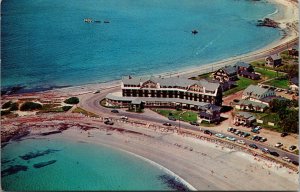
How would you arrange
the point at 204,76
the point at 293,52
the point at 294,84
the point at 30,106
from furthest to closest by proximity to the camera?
the point at 293,52, the point at 204,76, the point at 294,84, the point at 30,106

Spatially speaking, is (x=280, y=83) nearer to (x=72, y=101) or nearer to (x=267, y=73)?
(x=267, y=73)

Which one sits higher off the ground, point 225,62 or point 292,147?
point 225,62

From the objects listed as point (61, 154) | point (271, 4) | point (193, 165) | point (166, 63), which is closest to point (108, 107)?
point (61, 154)

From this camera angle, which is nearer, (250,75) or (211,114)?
(211,114)

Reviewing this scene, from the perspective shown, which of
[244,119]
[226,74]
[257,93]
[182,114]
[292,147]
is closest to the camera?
[292,147]

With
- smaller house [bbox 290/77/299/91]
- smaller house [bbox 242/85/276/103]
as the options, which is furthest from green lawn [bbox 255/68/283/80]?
smaller house [bbox 242/85/276/103]

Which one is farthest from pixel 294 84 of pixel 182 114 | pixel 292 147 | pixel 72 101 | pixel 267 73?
pixel 72 101

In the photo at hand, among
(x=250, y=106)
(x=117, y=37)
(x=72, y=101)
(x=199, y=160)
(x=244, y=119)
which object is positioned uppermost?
(x=117, y=37)
